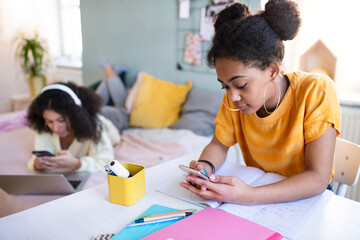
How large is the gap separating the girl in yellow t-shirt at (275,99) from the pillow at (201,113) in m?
1.07

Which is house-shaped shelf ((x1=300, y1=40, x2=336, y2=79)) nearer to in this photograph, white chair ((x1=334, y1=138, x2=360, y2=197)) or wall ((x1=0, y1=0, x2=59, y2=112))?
white chair ((x1=334, y1=138, x2=360, y2=197))

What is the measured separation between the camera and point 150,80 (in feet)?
7.54

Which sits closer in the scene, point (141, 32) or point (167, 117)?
point (167, 117)

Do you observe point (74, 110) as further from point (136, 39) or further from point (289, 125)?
point (136, 39)

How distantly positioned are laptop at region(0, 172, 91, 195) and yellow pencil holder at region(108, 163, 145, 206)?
172mm

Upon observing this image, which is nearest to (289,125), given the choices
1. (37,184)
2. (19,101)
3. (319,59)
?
(37,184)

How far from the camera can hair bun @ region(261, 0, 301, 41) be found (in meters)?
0.70

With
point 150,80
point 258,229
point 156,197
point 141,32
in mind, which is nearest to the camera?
point 258,229

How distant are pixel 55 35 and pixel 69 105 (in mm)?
764

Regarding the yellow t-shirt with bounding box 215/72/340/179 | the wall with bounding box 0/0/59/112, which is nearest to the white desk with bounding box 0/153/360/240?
the yellow t-shirt with bounding box 215/72/340/179

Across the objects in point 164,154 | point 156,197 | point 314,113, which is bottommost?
point 164,154

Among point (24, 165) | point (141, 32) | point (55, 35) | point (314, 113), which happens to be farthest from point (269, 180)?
point (141, 32)

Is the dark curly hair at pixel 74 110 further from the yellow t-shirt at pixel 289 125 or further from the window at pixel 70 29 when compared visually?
the yellow t-shirt at pixel 289 125

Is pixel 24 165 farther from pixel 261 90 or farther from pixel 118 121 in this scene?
pixel 261 90
